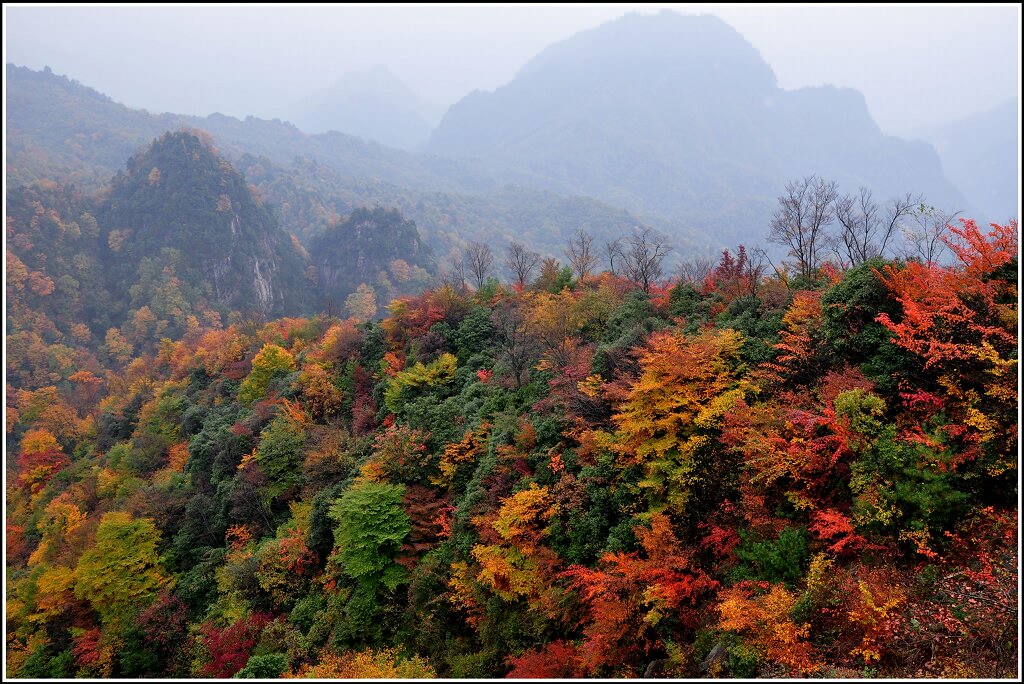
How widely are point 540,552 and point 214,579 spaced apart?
57.0 feet

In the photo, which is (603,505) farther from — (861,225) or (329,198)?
(329,198)

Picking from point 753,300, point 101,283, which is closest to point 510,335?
point 753,300

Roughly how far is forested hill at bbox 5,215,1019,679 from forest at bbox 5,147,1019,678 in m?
0.08

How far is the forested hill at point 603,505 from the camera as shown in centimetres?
1017

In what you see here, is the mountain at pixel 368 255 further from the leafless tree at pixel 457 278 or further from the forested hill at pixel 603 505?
the forested hill at pixel 603 505

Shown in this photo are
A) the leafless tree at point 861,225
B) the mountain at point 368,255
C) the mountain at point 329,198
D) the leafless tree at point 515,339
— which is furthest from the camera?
the mountain at point 329,198

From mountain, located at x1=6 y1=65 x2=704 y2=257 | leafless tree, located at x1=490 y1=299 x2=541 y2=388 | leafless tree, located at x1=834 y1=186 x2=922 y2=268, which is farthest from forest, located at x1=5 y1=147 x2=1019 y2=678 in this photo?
mountain, located at x1=6 y1=65 x2=704 y2=257

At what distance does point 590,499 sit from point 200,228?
133 meters

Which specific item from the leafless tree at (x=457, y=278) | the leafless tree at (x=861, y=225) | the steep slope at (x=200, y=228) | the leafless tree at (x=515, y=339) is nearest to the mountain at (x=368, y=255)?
the steep slope at (x=200, y=228)

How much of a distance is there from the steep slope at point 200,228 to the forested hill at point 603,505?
96.7 metres

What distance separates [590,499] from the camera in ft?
51.3

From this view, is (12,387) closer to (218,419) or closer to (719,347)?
(218,419)

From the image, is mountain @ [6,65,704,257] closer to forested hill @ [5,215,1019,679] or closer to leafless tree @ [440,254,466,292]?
leafless tree @ [440,254,466,292]

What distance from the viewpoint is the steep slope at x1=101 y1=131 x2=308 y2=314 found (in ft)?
388
